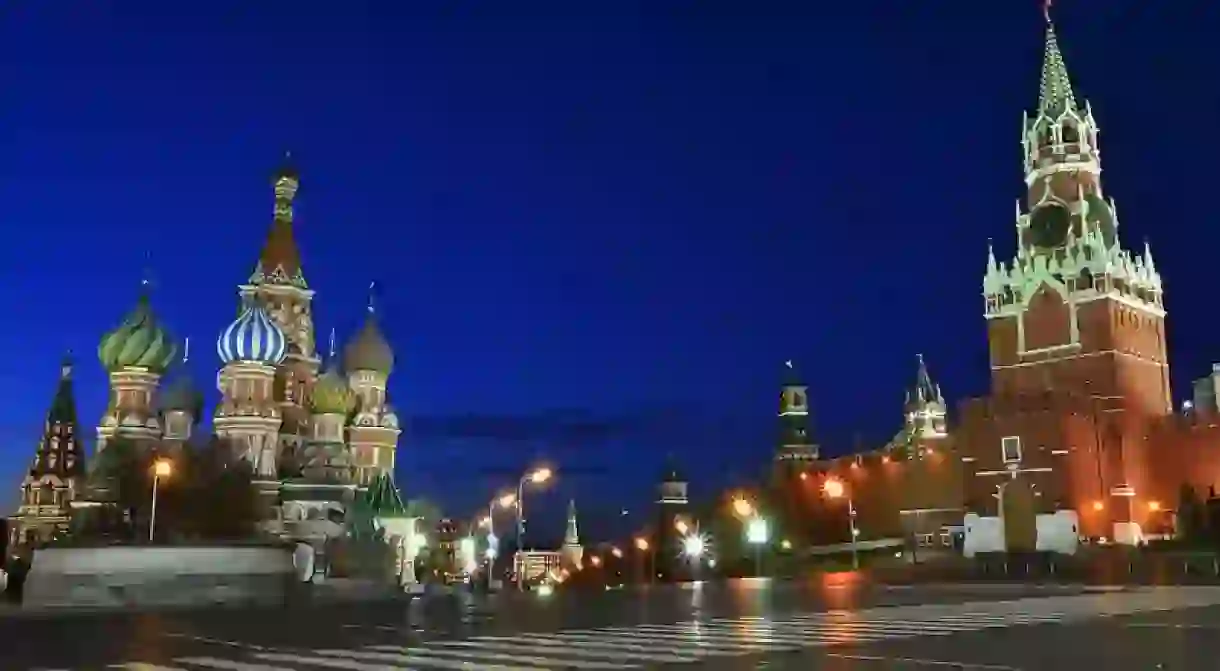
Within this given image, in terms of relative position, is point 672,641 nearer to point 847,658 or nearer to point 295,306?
point 847,658

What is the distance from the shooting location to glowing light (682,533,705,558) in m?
82.5

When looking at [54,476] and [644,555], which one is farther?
[644,555]

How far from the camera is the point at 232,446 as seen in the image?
67.9 m

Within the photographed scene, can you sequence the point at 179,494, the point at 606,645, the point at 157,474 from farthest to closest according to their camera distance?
the point at 179,494, the point at 157,474, the point at 606,645

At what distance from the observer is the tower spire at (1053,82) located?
277 feet

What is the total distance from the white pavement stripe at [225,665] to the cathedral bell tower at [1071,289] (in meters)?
71.4

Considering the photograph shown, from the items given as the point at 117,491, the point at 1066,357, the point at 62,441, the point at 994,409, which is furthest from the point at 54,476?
the point at 1066,357

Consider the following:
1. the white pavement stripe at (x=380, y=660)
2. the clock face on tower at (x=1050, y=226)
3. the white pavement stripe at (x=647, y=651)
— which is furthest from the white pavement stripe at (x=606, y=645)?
the clock face on tower at (x=1050, y=226)

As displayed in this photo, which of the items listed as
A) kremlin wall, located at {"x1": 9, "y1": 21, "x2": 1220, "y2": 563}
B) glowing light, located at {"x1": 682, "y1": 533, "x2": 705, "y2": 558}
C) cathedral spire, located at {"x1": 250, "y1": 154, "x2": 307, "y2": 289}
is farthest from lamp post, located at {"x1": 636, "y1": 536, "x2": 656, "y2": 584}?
cathedral spire, located at {"x1": 250, "y1": 154, "x2": 307, "y2": 289}

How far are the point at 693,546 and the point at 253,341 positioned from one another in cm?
3615

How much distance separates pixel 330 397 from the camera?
73.7 m

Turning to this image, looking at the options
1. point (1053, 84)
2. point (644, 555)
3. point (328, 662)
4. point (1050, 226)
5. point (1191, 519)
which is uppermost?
point (1053, 84)

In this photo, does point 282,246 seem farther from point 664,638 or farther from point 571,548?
point 664,638

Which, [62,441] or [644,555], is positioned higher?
[62,441]
